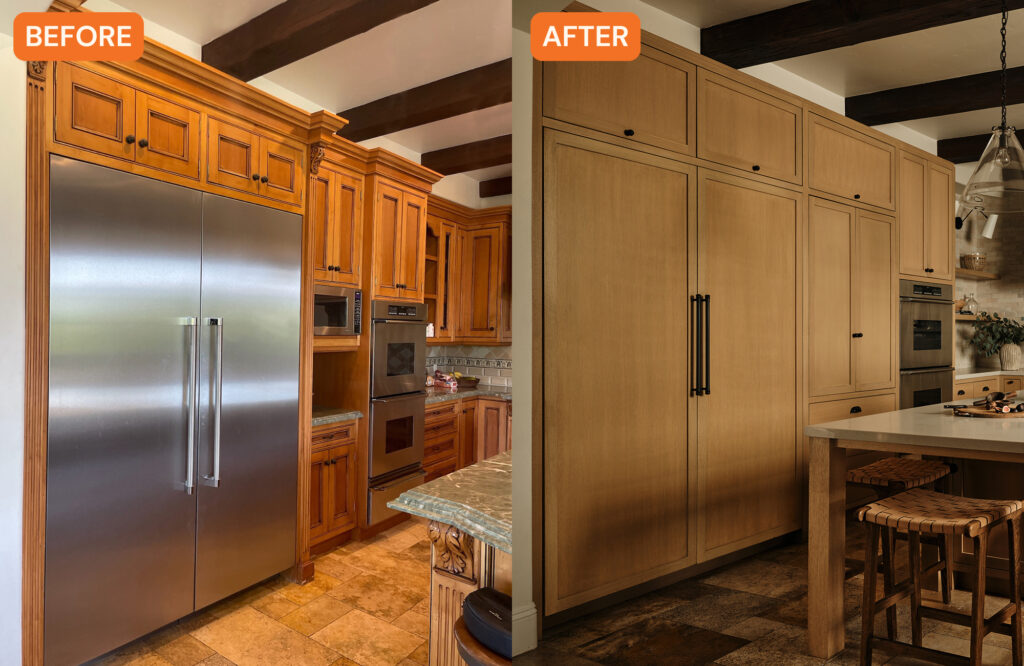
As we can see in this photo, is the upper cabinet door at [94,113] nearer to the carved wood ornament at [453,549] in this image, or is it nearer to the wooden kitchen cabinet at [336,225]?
the wooden kitchen cabinet at [336,225]

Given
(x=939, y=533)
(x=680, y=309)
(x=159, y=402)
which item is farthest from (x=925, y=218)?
(x=159, y=402)

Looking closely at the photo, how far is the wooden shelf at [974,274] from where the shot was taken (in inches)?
168

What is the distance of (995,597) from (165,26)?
315 cm

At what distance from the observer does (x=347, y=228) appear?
2.61 metres

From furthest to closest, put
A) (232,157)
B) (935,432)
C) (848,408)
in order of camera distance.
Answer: (848,408), (232,157), (935,432)

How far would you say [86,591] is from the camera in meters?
1.79

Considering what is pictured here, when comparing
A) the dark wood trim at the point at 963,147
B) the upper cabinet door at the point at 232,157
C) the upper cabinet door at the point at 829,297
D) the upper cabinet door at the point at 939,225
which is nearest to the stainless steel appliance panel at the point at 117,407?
the upper cabinet door at the point at 232,157

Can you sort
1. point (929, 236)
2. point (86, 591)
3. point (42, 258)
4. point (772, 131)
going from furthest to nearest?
point (929, 236) → point (772, 131) → point (86, 591) → point (42, 258)

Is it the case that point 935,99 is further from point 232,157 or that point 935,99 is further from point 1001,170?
point 232,157

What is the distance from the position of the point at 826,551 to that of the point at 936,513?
0.27 m

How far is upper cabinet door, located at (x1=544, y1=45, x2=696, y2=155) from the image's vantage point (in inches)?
65.4

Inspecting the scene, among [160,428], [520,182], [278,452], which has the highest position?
[520,182]

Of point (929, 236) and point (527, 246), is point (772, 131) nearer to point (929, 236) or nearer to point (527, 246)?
point (527, 246)

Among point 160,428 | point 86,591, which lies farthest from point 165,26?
point 86,591
